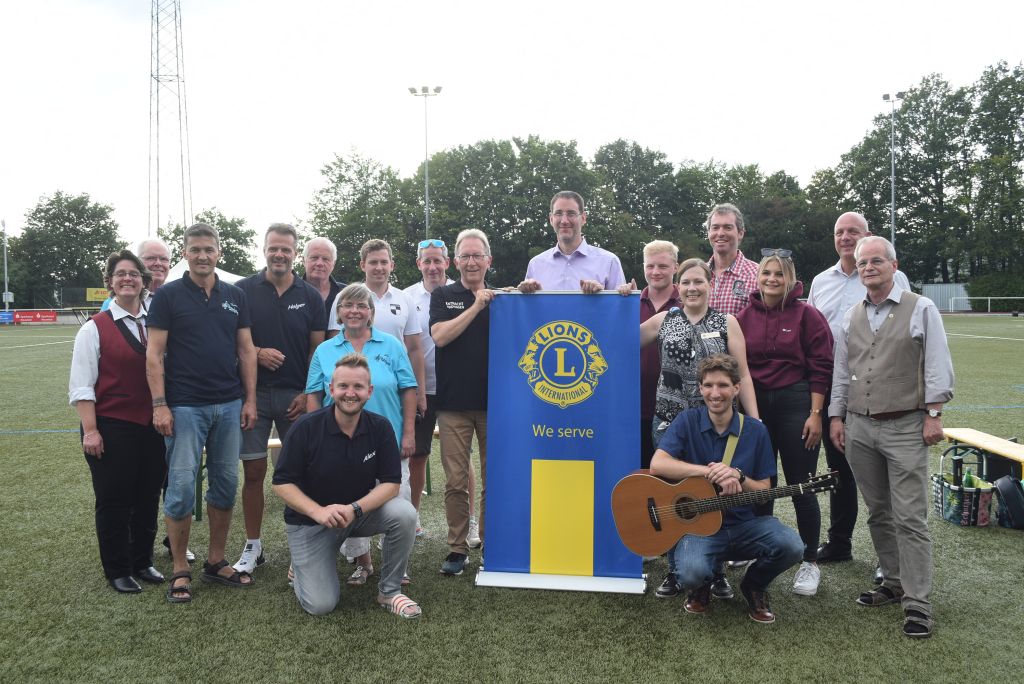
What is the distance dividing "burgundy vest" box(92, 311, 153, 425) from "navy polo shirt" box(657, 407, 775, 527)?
2857 millimetres

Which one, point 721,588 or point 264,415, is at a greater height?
point 264,415

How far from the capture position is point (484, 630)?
337 cm

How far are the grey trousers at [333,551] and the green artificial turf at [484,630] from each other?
0.10 m

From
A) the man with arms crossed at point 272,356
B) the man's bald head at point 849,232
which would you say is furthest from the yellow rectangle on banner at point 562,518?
the man's bald head at point 849,232

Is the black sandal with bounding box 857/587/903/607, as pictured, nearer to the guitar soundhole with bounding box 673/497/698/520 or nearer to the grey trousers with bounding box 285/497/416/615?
the guitar soundhole with bounding box 673/497/698/520

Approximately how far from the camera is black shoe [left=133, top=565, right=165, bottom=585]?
4031mm

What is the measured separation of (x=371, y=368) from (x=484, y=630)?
150 centimetres

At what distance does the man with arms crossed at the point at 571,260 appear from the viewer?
4621mm

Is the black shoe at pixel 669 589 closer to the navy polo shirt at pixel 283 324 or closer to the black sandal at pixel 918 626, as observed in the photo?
the black sandal at pixel 918 626

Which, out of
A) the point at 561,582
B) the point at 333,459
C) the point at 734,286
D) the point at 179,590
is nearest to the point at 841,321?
the point at 734,286

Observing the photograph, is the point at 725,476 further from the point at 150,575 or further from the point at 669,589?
the point at 150,575

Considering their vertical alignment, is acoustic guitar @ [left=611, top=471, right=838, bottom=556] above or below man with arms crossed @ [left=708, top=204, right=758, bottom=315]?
below

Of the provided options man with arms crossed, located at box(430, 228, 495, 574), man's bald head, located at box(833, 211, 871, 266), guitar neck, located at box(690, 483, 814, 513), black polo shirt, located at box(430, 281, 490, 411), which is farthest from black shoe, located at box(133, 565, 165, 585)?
man's bald head, located at box(833, 211, 871, 266)

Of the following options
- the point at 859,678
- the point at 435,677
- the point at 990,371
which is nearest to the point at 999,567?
the point at 859,678
